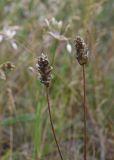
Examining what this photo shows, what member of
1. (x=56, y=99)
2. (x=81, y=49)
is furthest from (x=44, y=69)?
(x=56, y=99)

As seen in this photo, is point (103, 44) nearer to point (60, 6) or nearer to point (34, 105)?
point (60, 6)

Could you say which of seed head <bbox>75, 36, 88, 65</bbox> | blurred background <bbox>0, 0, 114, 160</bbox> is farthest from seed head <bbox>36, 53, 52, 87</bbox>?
blurred background <bbox>0, 0, 114, 160</bbox>

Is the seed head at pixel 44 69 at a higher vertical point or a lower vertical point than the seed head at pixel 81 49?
lower

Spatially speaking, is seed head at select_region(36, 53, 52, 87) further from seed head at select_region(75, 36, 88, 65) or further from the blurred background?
the blurred background

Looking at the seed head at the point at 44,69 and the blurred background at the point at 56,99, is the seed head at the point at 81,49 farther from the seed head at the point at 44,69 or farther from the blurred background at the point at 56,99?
the blurred background at the point at 56,99

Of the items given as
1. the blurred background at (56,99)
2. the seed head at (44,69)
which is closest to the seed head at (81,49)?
the seed head at (44,69)

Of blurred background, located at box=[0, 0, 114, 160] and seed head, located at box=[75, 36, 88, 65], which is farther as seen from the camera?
blurred background, located at box=[0, 0, 114, 160]

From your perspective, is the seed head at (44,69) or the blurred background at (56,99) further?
the blurred background at (56,99)

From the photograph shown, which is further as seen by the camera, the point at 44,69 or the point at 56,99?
the point at 56,99

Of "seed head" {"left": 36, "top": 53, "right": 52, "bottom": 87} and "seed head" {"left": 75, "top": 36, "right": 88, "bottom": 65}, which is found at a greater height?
"seed head" {"left": 75, "top": 36, "right": 88, "bottom": 65}

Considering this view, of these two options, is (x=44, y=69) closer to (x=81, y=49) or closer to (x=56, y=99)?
(x=81, y=49)

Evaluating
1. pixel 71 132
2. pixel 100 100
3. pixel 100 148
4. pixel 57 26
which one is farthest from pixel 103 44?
pixel 57 26
